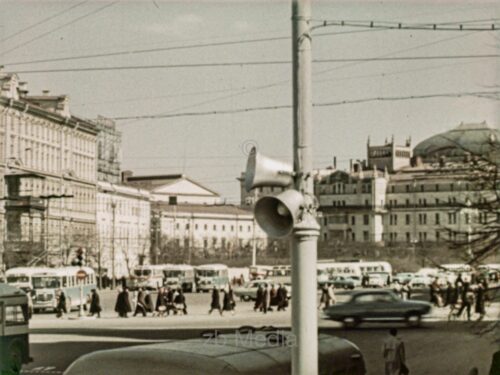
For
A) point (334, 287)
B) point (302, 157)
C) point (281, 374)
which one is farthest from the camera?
point (334, 287)

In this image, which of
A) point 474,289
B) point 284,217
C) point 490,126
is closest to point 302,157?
point 284,217

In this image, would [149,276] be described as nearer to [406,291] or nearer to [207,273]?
[207,273]

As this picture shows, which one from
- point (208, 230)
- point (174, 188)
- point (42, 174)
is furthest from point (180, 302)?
point (42, 174)

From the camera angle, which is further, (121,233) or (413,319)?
(121,233)

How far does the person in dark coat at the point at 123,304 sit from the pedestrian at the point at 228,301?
0.78 m

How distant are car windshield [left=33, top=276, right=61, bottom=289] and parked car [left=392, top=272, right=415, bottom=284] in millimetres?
2727

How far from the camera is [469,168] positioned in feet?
30.4

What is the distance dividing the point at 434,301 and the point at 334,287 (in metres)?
1.13

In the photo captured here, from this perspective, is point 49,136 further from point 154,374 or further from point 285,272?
point 154,374

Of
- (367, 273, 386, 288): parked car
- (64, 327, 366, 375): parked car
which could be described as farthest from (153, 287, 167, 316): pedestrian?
(64, 327, 366, 375): parked car

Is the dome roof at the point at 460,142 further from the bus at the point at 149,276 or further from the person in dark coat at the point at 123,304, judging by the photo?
the person in dark coat at the point at 123,304

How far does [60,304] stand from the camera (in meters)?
8.53

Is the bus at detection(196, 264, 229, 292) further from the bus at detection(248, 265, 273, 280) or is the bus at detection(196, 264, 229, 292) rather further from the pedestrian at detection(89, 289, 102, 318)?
the pedestrian at detection(89, 289, 102, 318)

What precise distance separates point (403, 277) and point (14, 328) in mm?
3144
